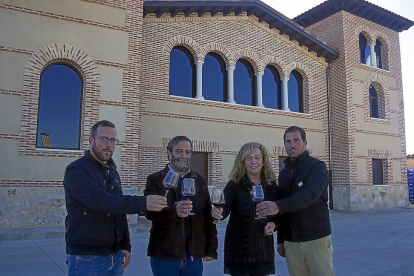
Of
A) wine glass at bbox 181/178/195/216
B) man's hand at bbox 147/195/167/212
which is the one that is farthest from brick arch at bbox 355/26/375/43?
man's hand at bbox 147/195/167/212

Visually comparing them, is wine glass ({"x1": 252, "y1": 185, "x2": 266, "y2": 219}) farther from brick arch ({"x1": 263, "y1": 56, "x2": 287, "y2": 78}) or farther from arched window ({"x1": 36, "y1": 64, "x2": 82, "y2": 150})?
brick arch ({"x1": 263, "y1": 56, "x2": 287, "y2": 78})

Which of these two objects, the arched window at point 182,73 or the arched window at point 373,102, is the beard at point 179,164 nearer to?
the arched window at point 182,73

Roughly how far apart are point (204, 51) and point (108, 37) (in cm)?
385

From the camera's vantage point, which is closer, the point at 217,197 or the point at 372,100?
A: the point at 217,197

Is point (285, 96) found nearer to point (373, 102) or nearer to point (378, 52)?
point (373, 102)

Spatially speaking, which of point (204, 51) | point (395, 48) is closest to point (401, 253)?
point (204, 51)

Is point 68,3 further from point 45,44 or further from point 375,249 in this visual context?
point 375,249

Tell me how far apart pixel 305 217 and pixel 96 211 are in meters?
1.87

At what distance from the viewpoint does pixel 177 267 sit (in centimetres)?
305

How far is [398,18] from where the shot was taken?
18156mm

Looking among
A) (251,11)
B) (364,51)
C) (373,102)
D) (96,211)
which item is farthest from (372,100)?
(96,211)

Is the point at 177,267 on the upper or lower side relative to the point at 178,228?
→ lower

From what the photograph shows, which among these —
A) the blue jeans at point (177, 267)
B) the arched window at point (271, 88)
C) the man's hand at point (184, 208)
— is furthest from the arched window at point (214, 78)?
the man's hand at point (184, 208)

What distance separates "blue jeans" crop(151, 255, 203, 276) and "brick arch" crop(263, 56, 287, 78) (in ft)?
41.5
